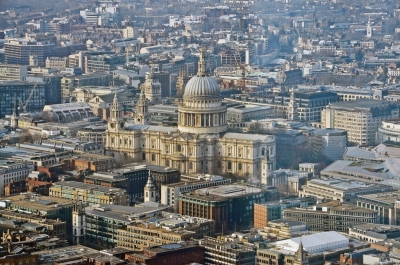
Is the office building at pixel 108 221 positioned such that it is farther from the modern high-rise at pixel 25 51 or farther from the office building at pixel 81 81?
the modern high-rise at pixel 25 51

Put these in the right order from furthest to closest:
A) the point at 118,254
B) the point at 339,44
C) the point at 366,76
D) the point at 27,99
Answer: the point at 339,44
the point at 366,76
the point at 27,99
the point at 118,254

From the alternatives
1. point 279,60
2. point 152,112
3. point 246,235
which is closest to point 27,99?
point 152,112

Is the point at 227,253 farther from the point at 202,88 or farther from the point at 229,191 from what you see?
the point at 202,88

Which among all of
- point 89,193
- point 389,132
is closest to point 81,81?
point 389,132

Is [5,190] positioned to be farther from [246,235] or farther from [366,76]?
[366,76]

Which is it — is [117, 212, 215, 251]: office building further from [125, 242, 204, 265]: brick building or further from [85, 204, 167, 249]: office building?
[125, 242, 204, 265]: brick building
